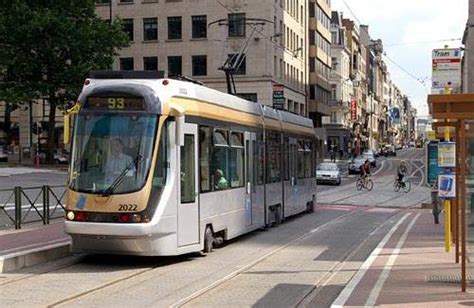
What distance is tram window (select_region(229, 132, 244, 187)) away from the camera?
54.9ft

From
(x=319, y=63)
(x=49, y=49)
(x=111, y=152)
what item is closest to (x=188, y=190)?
(x=111, y=152)

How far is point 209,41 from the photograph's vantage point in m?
72.3

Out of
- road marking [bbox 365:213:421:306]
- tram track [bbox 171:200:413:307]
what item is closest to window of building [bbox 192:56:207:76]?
Answer: tram track [bbox 171:200:413:307]

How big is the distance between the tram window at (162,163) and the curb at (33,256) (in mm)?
2561

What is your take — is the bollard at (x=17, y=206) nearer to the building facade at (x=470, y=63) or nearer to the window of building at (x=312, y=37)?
the building facade at (x=470, y=63)

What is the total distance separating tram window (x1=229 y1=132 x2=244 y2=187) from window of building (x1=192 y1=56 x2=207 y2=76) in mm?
55753

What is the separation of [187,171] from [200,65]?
5980 cm

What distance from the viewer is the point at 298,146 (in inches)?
950

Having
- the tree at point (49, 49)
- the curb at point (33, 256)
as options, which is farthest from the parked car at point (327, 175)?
the curb at point (33, 256)

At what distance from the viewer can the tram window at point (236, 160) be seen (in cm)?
1674

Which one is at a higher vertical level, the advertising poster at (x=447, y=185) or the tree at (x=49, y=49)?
the tree at (x=49, y=49)

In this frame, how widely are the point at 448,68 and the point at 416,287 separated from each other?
202 inches

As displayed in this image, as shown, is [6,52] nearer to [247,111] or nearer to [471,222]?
[247,111]

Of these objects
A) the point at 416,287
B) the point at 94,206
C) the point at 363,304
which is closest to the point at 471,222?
the point at 416,287
